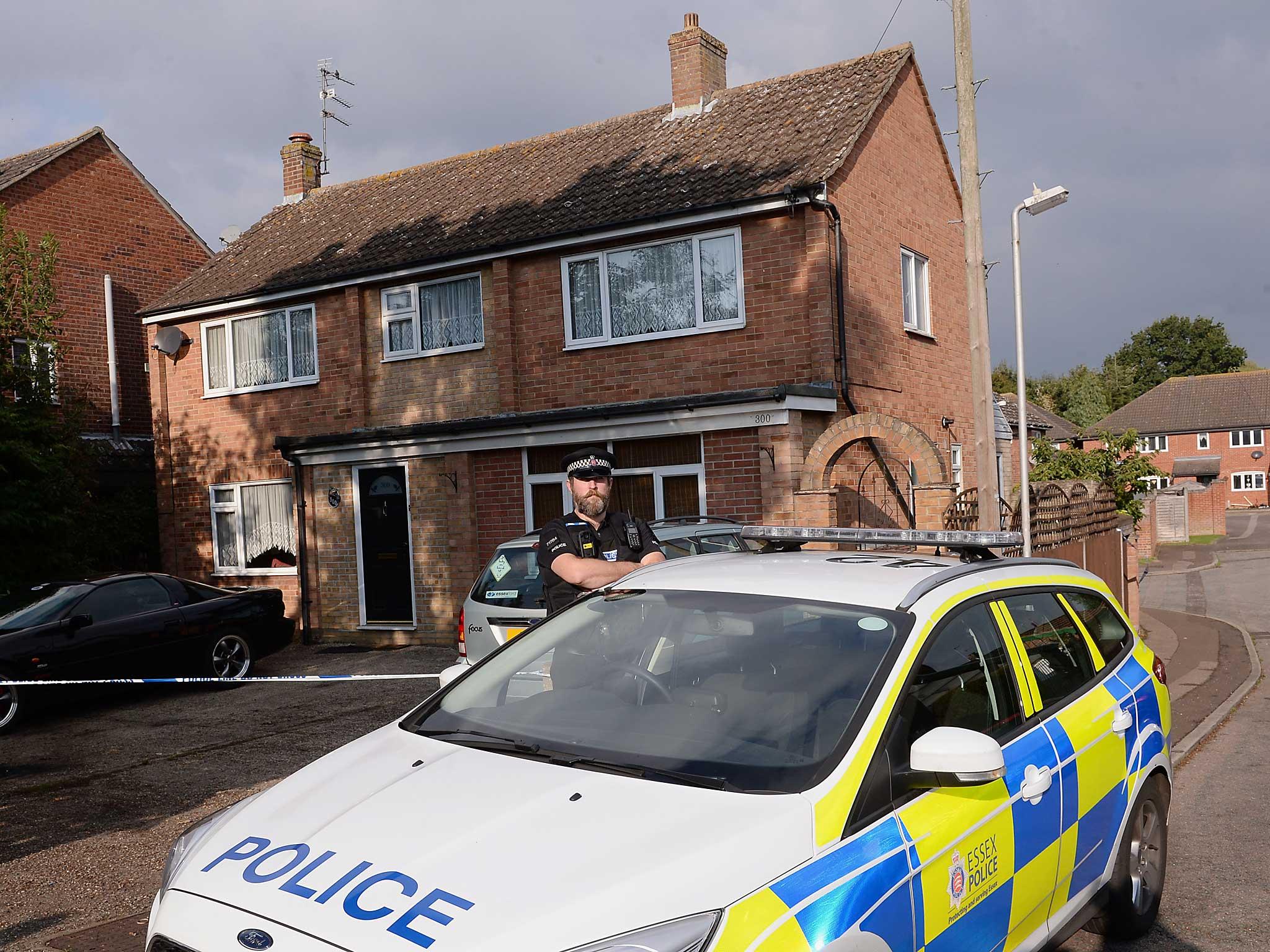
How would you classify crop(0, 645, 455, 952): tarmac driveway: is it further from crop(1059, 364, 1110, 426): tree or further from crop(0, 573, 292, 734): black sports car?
crop(1059, 364, 1110, 426): tree

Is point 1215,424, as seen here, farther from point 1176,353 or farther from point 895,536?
point 895,536

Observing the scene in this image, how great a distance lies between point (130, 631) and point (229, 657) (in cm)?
136

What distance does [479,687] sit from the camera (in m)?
3.85

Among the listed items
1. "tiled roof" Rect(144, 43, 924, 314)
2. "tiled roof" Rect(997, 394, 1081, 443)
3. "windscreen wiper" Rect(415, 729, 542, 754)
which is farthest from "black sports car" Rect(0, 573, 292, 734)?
"tiled roof" Rect(997, 394, 1081, 443)

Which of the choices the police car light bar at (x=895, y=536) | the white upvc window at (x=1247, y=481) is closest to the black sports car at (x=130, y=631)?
the police car light bar at (x=895, y=536)

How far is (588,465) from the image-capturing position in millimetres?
5648

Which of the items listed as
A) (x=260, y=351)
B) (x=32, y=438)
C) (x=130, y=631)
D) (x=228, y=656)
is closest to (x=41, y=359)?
(x=32, y=438)

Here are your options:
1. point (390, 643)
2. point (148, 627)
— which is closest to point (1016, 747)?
point (148, 627)

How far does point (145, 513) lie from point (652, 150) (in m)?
11.2

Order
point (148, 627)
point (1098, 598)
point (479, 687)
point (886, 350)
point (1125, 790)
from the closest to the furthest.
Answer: point (479, 687)
point (1125, 790)
point (1098, 598)
point (148, 627)
point (886, 350)

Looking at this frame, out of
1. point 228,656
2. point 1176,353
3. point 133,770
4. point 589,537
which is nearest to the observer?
point 589,537

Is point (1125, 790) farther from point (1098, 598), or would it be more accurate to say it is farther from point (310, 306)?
point (310, 306)

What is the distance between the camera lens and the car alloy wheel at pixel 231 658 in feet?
38.9

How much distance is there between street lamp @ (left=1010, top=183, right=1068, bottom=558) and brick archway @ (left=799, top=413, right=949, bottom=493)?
36.0 inches
